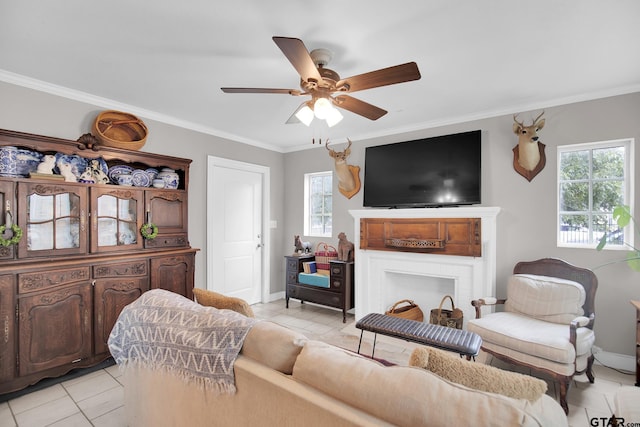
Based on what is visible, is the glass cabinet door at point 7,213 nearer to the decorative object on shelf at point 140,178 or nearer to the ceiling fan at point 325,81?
the decorative object on shelf at point 140,178

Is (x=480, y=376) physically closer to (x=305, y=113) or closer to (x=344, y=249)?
(x=305, y=113)

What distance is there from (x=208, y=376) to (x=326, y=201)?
11.5 ft

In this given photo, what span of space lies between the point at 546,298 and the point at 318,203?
3027 mm

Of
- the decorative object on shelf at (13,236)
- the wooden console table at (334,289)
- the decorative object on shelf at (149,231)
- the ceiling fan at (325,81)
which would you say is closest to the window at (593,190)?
the ceiling fan at (325,81)

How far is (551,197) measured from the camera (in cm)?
303

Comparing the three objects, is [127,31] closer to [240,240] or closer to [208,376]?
[208,376]

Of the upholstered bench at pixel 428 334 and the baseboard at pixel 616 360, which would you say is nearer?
the upholstered bench at pixel 428 334

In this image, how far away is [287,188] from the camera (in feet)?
16.7

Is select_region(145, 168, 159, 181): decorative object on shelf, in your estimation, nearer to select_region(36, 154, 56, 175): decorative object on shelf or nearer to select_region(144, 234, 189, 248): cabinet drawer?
select_region(144, 234, 189, 248): cabinet drawer

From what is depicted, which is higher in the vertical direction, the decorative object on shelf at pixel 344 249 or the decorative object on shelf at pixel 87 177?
the decorative object on shelf at pixel 87 177

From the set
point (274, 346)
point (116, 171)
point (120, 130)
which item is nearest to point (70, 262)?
point (116, 171)

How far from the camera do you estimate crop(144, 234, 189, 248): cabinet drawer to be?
314 centimetres

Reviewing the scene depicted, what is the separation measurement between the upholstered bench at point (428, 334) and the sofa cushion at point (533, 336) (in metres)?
0.35

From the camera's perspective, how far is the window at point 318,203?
4680 millimetres
